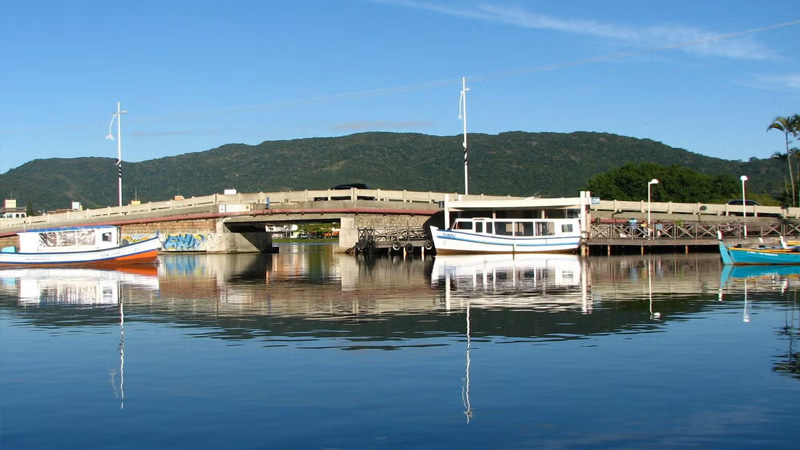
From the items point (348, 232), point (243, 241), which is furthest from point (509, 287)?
point (243, 241)

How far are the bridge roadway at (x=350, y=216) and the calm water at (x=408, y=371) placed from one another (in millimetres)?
41038

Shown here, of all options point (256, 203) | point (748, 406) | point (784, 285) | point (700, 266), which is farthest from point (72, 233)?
point (748, 406)

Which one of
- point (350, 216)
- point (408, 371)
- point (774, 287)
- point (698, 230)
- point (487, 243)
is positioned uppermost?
point (350, 216)

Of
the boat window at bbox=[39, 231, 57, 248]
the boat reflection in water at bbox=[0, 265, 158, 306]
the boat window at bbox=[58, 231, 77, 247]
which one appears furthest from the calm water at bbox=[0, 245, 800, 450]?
the boat window at bbox=[39, 231, 57, 248]

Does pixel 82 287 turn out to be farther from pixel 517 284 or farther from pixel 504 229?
pixel 504 229

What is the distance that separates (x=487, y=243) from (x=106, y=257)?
88.1 feet

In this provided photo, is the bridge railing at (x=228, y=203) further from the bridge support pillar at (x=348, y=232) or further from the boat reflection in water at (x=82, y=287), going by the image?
the boat reflection in water at (x=82, y=287)

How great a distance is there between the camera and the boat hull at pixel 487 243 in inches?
2504

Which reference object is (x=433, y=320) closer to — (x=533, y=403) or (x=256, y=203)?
(x=533, y=403)

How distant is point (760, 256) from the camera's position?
4459 centimetres

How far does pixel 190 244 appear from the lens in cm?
7662

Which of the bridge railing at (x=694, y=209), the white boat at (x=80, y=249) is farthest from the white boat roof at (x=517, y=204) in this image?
the white boat at (x=80, y=249)

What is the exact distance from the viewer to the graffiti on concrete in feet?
250

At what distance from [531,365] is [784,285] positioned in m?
20.0
